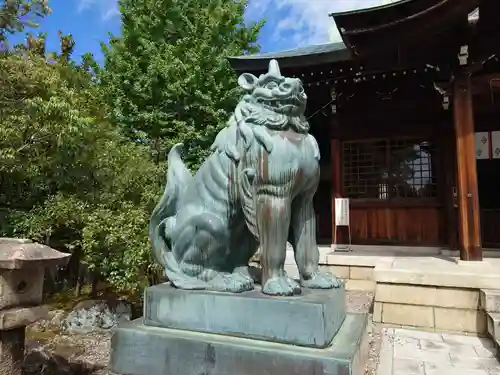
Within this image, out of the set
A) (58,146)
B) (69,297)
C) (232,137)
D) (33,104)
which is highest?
(33,104)

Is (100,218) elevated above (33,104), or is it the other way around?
(33,104)

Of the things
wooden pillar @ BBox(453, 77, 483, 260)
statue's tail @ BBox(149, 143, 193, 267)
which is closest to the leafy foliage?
statue's tail @ BBox(149, 143, 193, 267)

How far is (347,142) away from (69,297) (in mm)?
7391

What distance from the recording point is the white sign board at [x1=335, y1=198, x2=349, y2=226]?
7992mm

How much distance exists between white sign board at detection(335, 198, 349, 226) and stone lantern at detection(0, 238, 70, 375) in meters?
5.81

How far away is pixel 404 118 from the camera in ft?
27.1

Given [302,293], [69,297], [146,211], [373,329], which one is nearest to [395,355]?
[373,329]

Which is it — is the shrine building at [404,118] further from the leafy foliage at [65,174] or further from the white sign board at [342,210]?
the leafy foliage at [65,174]

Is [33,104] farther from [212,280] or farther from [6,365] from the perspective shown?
[212,280]

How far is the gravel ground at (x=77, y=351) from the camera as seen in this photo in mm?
4621

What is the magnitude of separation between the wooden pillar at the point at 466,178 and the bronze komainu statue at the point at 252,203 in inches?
183

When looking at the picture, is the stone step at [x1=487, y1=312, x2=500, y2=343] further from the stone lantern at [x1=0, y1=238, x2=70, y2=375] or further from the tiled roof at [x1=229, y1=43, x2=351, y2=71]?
the tiled roof at [x1=229, y1=43, x2=351, y2=71]

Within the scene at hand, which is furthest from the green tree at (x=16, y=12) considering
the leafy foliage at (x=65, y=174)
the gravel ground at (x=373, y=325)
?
the gravel ground at (x=373, y=325)

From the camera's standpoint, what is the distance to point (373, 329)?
4.91 m
